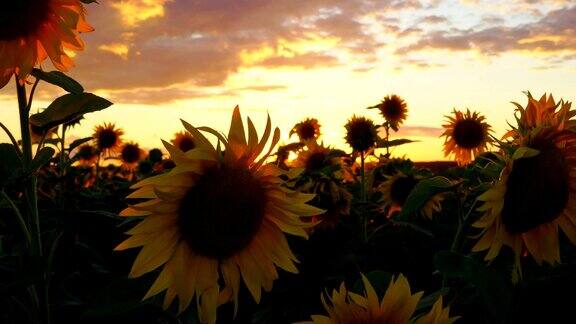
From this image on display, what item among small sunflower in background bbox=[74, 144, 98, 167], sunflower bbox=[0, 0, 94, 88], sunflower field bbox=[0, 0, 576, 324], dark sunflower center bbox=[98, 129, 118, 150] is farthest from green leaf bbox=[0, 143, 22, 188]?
small sunflower in background bbox=[74, 144, 98, 167]

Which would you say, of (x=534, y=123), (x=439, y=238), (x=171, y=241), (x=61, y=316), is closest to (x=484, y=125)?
(x=439, y=238)

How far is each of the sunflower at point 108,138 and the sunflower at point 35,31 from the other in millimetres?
7176

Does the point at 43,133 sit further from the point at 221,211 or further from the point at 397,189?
the point at 397,189

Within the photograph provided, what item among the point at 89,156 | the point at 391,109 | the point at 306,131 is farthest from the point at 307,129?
the point at 89,156

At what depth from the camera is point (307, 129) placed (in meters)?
8.55

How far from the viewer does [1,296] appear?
1920mm

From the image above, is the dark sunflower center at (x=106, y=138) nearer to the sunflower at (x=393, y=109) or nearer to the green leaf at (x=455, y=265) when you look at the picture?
the sunflower at (x=393, y=109)

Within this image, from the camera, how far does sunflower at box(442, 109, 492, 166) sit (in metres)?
6.73

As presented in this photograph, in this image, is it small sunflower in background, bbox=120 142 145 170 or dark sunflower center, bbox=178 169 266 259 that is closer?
dark sunflower center, bbox=178 169 266 259

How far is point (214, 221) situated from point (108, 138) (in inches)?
301

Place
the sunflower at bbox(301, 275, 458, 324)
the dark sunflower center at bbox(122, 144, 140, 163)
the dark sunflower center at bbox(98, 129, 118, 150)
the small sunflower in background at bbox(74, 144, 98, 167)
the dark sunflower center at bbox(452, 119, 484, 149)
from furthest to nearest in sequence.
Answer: the dark sunflower center at bbox(122, 144, 140, 163) < the small sunflower in background at bbox(74, 144, 98, 167) < the dark sunflower center at bbox(98, 129, 118, 150) < the dark sunflower center at bbox(452, 119, 484, 149) < the sunflower at bbox(301, 275, 458, 324)

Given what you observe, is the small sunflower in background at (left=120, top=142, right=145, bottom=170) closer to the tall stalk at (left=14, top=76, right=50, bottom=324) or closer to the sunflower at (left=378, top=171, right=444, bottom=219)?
the sunflower at (left=378, top=171, right=444, bottom=219)

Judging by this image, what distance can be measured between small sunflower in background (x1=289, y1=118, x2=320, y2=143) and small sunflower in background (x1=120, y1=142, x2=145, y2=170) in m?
2.91

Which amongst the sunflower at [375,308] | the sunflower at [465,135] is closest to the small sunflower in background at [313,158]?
the sunflower at [465,135]
